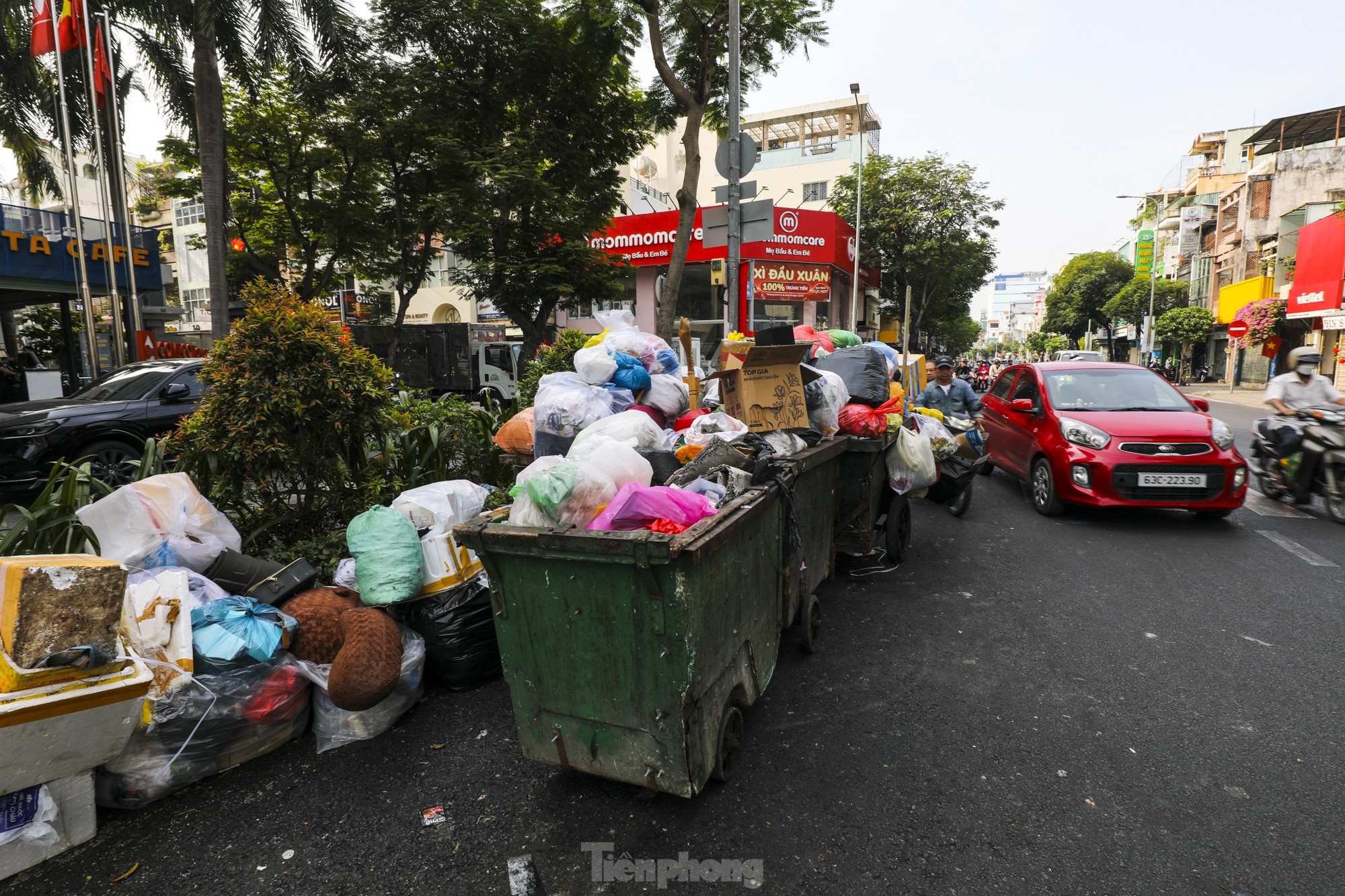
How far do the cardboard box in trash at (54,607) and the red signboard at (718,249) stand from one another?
21.7 m

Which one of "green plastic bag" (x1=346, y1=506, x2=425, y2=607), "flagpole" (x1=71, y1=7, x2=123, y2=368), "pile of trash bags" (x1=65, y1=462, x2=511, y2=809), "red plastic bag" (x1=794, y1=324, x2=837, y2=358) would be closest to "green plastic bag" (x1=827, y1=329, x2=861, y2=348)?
"red plastic bag" (x1=794, y1=324, x2=837, y2=358)

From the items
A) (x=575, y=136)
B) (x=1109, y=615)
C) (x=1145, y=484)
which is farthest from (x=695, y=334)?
(x=1109, y=615)

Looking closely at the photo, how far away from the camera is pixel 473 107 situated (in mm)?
14570

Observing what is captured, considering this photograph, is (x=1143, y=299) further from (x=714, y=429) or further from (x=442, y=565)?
(x=442, y=565)

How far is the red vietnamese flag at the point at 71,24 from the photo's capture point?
14.1 metres

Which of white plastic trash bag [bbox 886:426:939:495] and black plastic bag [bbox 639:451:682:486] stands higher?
black plastic bag [bbox 639:451:682:486]

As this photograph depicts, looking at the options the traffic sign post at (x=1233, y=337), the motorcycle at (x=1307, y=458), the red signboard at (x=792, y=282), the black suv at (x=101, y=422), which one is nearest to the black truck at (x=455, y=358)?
the red signboard at (x=792, y=282)

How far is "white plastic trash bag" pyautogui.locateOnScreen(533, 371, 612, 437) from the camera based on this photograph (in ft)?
11.7

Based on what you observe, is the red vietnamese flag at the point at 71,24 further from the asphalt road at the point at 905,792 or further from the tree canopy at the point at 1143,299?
the tree canopy at the point at 1143,299

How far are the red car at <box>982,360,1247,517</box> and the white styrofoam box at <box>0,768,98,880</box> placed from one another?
6.88 metres

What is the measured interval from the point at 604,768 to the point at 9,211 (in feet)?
69.0

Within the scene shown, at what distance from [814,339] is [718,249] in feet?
57.9

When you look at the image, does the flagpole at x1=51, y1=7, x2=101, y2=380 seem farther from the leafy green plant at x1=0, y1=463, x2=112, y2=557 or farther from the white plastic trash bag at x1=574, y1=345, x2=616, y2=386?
the white plastic trash bag at x1=574, y1=345, x2=616, y2=386

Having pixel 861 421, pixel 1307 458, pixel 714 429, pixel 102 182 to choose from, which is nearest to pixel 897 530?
pixel 861 421
